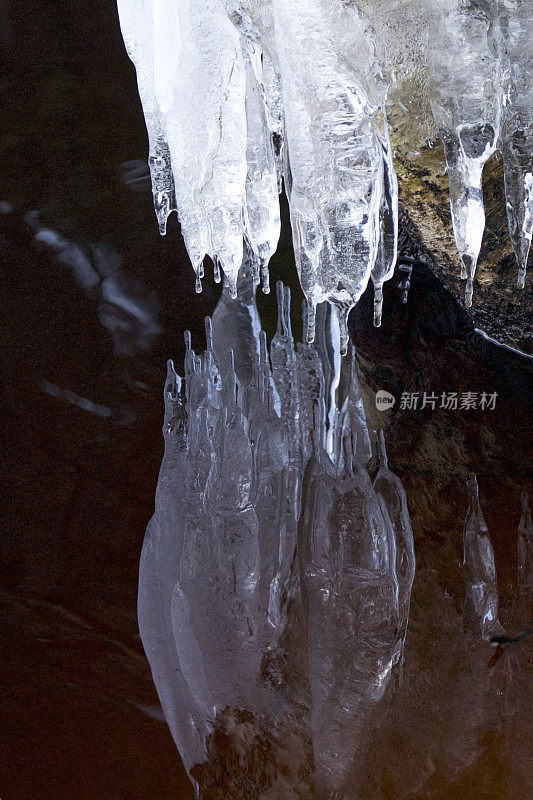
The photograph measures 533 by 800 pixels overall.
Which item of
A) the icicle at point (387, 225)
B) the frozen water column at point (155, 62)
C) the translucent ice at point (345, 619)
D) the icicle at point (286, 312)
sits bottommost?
the translucent ice at point (345, 619)

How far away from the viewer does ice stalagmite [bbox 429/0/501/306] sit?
1.97 ft

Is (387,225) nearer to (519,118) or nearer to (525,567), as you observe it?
(519,118)

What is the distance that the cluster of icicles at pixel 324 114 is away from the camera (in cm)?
61

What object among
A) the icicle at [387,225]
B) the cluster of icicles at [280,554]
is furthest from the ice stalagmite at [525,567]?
the icicle at [387,225]

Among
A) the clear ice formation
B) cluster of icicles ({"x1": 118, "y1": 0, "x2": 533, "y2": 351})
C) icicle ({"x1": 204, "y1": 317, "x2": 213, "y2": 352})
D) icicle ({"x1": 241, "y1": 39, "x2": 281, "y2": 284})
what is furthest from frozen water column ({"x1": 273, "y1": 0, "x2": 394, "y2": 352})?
icicle ({"x1": 204, "y1": 317, "x2": 213, "y2": 352})

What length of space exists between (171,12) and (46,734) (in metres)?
1.41

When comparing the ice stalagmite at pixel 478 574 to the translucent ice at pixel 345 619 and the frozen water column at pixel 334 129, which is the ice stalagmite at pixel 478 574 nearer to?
the translucent ice at pixel 345 619

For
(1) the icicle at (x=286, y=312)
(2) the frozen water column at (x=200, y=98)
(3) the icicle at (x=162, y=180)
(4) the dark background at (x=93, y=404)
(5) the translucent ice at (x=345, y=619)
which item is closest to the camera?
(2) the frozen water column at (x=200, y=98)

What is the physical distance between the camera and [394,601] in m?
1.24

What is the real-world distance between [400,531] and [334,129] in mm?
900

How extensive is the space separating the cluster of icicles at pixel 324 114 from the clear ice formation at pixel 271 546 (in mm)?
373

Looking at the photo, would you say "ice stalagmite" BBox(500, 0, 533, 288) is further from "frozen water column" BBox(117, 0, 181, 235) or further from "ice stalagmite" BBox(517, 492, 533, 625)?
"ice stalagmite" BBox(517, 492, 533, 625)

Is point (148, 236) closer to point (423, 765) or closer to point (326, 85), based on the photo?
point (326, 85)

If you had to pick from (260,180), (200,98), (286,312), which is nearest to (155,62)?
(200,98)
